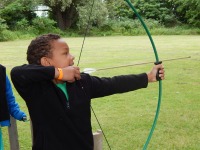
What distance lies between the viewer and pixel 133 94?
583 centimetres

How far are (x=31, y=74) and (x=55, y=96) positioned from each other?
137 millimetres

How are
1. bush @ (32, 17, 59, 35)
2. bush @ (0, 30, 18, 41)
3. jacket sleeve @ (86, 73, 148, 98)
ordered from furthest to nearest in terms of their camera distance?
bush @ (32, 17, 59, 35), bush @ (0, 30, 18, 41), jacket sleeve @ (86, 73, 148, 98)

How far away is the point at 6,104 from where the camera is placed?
2.18 metres

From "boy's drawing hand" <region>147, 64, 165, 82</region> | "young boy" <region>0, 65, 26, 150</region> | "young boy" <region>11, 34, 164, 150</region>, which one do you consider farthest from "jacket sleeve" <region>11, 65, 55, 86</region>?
"young boy" <region>0, 65, 26, 150</region>

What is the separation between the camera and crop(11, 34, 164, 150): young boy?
153cm

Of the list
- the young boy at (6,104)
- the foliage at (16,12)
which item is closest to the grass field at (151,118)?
the young boy at (6,104)

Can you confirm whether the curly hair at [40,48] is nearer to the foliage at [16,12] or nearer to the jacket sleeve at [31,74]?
the jacket sleeve at [31,74]

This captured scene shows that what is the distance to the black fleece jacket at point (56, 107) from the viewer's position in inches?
60.4

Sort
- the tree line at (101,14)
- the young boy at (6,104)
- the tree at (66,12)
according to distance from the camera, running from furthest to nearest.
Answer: the tree line at (101,14), the tree at (66,12), the young boy at (6,104)

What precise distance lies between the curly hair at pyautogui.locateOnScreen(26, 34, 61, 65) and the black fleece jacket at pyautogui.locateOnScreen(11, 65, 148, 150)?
0.06 m

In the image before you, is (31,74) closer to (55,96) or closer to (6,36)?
(55,96)

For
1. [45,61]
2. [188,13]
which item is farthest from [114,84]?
[188,13]

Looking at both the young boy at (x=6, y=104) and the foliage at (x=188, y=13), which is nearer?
the young boy at (x=6, y=104)

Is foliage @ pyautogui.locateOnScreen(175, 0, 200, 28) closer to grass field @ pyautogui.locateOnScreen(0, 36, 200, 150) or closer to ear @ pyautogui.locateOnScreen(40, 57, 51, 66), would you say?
grass field @ pyautogui.locateOnScreen(0, 36, 200, 150)
